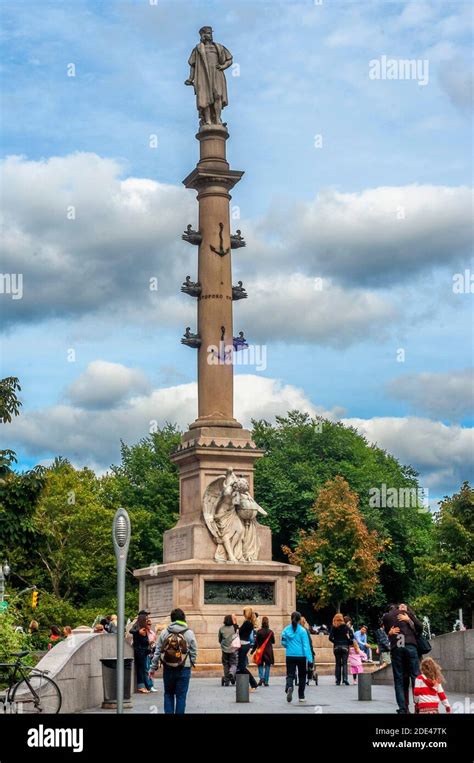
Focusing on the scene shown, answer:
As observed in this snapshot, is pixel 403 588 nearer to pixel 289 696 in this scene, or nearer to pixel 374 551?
pixel 374 551

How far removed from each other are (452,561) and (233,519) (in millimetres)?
34389

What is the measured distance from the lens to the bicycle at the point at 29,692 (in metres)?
18.7

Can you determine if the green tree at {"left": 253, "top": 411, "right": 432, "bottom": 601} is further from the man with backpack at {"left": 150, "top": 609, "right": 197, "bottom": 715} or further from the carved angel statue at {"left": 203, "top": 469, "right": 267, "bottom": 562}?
the man with backpack at {"left": 150, "top": 609, "right": 197, "bottom": 715}

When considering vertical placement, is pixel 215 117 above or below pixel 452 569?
above

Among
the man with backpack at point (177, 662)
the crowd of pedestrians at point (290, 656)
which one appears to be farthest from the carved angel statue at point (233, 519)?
the man with backpack at point (177, 662)

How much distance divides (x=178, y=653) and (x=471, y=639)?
815 cm

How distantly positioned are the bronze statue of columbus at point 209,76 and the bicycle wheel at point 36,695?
84.4 feet

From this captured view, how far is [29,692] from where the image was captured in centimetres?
1919

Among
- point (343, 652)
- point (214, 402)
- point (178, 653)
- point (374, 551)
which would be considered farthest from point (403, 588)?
point (178, 653)

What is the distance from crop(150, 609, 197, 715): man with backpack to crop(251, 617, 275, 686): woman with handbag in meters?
9.37

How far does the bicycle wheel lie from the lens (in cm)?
1881

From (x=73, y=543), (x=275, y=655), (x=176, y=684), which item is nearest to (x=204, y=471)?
(x=275, y=655)

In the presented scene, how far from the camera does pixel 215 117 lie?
42.1 metres

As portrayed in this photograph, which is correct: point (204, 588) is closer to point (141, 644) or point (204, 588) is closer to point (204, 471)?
point (204, 471)
